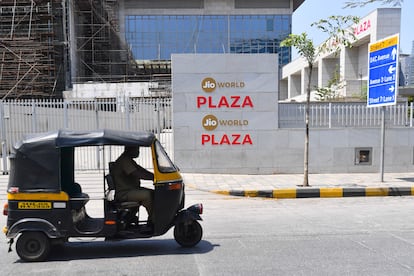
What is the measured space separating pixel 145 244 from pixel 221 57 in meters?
7.22

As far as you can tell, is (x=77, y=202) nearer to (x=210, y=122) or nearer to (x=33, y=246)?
(x=33, y=246)

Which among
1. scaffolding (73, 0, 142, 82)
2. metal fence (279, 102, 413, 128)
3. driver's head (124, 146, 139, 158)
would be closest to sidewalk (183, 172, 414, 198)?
metal fence (279, 102, 413, 128)

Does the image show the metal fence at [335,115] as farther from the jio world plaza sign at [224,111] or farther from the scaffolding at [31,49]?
the scaffolding at [31,49]

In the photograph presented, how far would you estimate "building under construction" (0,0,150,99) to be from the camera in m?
29.2

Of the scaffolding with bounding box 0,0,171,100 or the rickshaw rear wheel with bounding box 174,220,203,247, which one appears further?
the scaffolding with bounding box 0,0,171,100

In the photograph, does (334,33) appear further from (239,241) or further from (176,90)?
(239,241)

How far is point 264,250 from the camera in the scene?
15.8ft

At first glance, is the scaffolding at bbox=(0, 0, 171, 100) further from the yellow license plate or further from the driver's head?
the driver's head

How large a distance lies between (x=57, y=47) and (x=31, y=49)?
3326 millimetres

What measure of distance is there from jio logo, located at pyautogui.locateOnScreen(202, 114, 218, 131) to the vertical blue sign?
4756 mm

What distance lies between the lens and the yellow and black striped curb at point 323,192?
8.96 m

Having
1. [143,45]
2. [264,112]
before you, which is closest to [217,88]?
[264,112]

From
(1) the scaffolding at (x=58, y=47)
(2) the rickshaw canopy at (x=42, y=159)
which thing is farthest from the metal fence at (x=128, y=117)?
(1) the scaffolding at (x=58, y=47)

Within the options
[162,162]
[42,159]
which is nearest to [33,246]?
[42,159]
